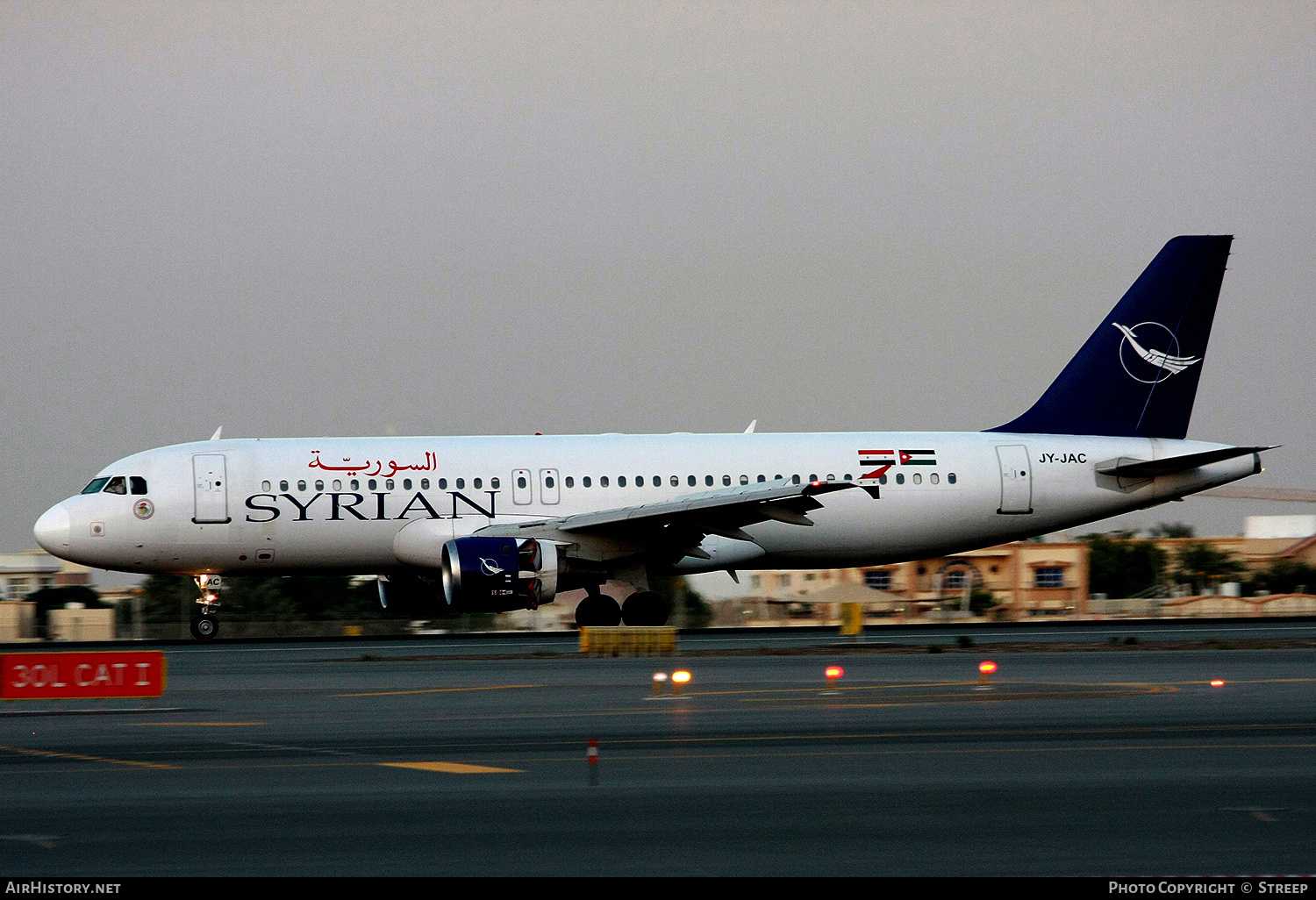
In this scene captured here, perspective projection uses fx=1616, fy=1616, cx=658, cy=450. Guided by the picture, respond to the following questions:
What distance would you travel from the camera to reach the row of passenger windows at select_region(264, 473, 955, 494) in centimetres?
2922

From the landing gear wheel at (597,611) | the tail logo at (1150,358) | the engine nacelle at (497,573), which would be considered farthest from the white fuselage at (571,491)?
the engine nacelle at (497,573)

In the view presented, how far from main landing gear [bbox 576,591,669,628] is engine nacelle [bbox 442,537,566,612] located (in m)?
1.70

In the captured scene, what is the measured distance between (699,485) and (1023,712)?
15846mm

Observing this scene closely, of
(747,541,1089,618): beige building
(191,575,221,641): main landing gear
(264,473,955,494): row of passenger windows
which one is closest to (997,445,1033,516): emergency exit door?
(264,473,955,494): row of passenger windows

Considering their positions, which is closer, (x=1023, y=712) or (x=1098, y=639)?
(x=1023, y=712)

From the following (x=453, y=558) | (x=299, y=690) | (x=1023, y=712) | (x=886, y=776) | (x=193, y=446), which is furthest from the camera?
(x=193, y=446)

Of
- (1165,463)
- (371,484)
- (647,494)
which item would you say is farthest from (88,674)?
(1165,463)

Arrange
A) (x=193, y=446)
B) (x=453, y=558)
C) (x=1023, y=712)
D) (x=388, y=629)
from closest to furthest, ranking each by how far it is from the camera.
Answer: (x=1023, y=712) → (x=453, y=558) → (x=193, y=446) → (x=388, y=629)

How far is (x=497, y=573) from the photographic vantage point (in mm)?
26891

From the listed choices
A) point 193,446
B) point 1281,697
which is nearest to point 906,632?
point 193,446

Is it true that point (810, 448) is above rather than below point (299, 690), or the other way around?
above

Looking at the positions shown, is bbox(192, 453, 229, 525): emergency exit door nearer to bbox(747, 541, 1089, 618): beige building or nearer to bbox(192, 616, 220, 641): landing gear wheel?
bbox(192, 616, 220, 641): landing gear wheel

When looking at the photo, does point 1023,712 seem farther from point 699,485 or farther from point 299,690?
Result: point 699,485

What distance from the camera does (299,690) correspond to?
18.4m
